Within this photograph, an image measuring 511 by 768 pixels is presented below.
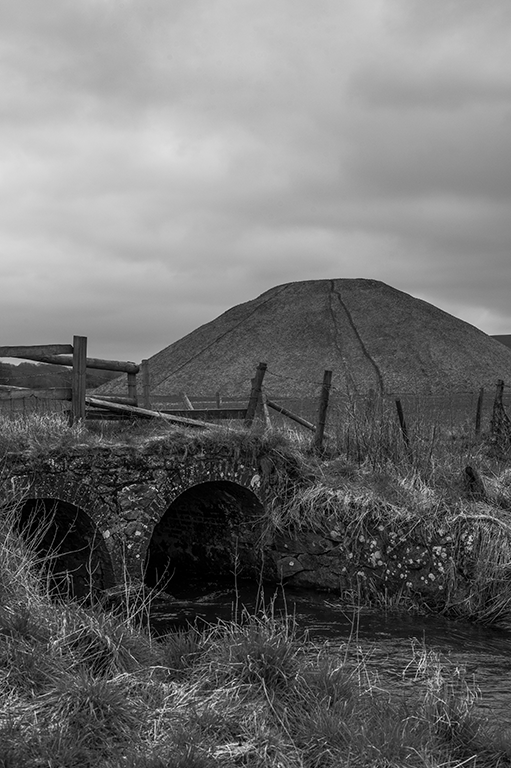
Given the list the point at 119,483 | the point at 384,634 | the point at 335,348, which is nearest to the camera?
the point at 384,634

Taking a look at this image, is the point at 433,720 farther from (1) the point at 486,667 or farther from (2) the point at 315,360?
(2) the point at 315,360

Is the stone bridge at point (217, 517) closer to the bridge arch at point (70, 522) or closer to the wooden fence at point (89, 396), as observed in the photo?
the bridge arch at point (70, 522)

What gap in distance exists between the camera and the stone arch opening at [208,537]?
13625 millimetres

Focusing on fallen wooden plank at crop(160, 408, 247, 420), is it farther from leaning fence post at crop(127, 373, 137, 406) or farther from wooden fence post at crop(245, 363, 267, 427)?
leaning fence post at crop(127, 373, 137, 406)

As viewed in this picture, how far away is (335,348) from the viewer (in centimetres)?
4694

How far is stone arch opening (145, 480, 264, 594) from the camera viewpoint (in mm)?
13625

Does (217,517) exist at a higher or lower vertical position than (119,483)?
lower

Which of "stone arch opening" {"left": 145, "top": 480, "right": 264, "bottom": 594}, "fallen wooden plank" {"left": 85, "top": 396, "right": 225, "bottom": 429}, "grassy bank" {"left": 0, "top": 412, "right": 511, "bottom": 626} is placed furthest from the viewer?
"stone arch opening" {"left": 145, "top": 480, "right": 264, "bottom": 594}

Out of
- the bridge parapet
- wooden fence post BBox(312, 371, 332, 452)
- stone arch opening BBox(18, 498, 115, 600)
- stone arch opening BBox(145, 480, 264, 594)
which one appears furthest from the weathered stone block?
stone arch opening BBox(18, 498, 115, 600)

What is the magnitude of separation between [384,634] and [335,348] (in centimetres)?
3717

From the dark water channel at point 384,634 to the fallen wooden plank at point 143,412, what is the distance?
9.08ft

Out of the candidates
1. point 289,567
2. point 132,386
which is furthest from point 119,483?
point 132,386

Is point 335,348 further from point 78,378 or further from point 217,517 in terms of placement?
point 78,378

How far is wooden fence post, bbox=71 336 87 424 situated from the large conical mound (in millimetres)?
28223
